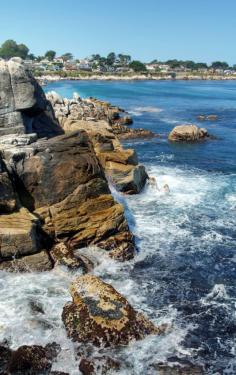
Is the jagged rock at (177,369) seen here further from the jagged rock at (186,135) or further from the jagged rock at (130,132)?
the jagged rock at (130,132)

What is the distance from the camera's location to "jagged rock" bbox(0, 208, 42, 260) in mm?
23062

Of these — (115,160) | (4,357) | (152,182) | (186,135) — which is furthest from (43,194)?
(186,135)

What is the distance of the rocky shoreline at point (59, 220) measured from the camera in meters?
18.4

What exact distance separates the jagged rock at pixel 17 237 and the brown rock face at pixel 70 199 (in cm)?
168

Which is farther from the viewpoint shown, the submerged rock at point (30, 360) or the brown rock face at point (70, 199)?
the brown rock face at point (70, 199)

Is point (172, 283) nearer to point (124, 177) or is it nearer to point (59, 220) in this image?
point (59, 220)

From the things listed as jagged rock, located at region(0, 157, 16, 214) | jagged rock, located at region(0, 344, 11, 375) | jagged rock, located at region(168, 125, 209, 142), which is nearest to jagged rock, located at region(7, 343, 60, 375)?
jagged rock, located at region(0, 344, 11, 375)

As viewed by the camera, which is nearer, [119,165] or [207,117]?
[119,165]

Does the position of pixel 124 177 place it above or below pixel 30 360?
above

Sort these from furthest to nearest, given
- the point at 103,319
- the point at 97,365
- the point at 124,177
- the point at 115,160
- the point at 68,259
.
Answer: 1. the point at 115,160
2. the point at 124,177
3. the point at 68,259
4. the point at 103,319
5. the point at 97,365

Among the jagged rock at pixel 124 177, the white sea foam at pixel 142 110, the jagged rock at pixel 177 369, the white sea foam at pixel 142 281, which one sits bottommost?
the white sea foam at pixel 142 110

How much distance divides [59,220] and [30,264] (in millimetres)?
3283

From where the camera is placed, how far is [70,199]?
1046 inches

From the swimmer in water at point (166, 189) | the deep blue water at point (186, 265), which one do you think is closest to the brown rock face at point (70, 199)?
the deep blue water at point (186, 265)
